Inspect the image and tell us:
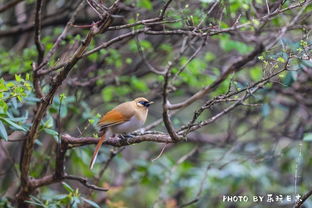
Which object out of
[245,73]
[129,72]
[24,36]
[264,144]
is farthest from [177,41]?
[264,144]

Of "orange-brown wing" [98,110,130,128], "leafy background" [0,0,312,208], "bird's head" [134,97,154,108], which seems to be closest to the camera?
"orange-brown wing" [98,110,130,128]

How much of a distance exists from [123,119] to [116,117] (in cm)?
9

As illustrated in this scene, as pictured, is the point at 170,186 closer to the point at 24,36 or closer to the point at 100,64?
the point at 100,64

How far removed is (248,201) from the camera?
595cm

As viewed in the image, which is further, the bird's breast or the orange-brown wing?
the bird's breast

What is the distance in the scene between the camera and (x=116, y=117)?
4.49 meters

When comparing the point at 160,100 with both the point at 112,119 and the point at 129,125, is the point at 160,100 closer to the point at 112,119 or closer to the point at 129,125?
the point at 129,125

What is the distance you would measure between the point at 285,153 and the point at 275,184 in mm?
1077

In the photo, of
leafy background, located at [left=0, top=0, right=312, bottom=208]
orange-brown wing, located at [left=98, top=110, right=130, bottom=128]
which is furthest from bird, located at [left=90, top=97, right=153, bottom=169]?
leafy background, located at [left=0, top=0, right=312, bottom=208]

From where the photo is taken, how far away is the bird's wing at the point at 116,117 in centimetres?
437

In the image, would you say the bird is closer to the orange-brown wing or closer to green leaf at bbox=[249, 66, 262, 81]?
the orange-brown wing

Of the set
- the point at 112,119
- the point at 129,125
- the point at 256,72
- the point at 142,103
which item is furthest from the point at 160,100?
the point at 112,119

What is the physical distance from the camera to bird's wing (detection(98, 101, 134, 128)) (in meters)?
4.37

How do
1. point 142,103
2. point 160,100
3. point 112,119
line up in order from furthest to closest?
point 160,100
point 142,103
point 112,119
